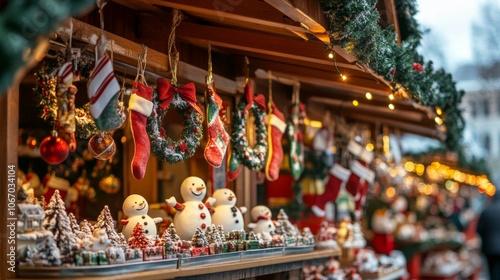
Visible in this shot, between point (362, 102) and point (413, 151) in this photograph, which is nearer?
point (362, 102)

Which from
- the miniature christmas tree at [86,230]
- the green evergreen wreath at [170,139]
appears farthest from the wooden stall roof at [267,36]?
the miniature christmas tree at [86,230]

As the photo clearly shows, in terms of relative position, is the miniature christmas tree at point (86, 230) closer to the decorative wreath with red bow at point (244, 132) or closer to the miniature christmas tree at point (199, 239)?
the miniature christmas tree at point (199, 239)

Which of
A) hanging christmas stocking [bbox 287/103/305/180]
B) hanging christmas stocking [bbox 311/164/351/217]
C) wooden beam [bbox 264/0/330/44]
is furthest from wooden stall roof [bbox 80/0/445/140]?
hanging christmas stocking [bbox 311/164/351/217]

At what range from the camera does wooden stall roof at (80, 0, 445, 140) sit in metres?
5.15

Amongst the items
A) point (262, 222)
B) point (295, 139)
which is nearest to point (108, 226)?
point (262, 222)

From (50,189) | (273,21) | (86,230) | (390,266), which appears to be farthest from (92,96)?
(390,266)

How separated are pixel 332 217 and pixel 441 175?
596 cm

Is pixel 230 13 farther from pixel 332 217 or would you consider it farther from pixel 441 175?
pixel 441 175

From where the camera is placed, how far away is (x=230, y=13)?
16.9 feet

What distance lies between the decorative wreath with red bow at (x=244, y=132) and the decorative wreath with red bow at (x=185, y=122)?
2.90 feet

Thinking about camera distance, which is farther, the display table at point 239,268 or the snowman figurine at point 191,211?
the snowman figurine at point 191,211

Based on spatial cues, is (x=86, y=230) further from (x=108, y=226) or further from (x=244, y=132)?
(x=244, y=132)

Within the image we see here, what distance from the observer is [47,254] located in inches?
161

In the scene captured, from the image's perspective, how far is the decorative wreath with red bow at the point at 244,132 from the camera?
6328mm
